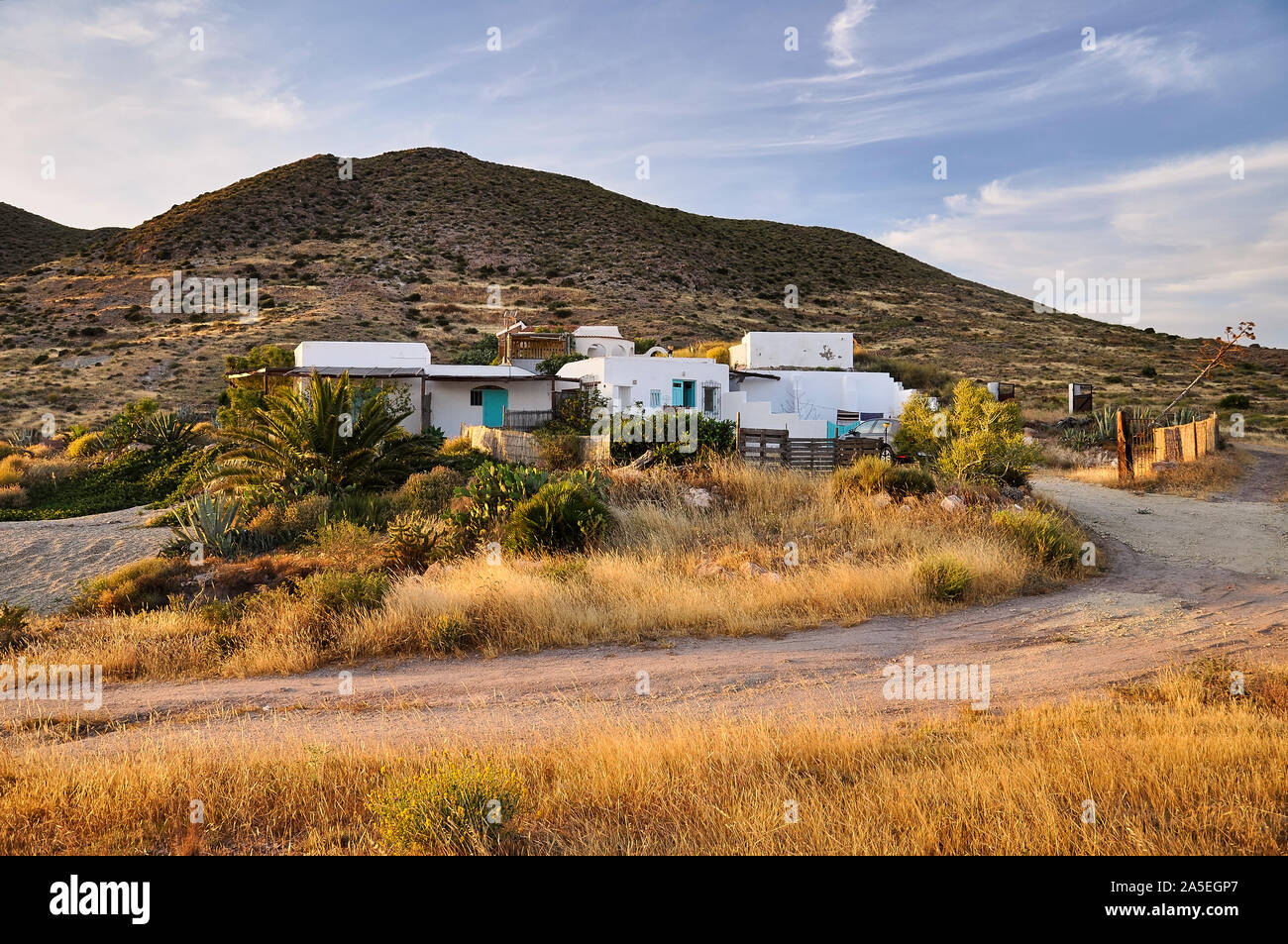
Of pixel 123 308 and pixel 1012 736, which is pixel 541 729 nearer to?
pixel 1012 736

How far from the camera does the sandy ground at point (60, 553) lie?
39.7ft

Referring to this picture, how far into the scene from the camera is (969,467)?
15094 mm

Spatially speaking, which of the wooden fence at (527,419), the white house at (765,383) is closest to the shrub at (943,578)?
the white house at (765,383)

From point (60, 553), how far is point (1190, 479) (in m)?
25.0

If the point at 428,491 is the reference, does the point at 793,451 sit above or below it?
above

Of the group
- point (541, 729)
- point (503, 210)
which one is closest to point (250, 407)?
point (541, 729)

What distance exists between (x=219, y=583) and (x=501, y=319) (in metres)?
43.4

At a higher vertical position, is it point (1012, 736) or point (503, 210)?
point (503, 210)

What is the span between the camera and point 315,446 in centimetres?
1598

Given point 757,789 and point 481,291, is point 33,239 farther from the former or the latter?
point 757,789

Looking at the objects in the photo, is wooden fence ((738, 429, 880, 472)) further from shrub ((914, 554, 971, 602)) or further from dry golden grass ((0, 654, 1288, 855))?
dry golden grass ((0, 654, 1288, 855))

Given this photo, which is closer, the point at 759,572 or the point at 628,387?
the point at 759,572

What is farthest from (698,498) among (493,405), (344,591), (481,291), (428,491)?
(481,291)

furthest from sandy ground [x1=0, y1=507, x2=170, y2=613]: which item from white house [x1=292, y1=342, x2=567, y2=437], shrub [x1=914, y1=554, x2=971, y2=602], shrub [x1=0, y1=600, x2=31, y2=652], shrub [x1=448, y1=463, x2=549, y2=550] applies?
shrub [x1=914, y1=554, x2=971, y2=602]
